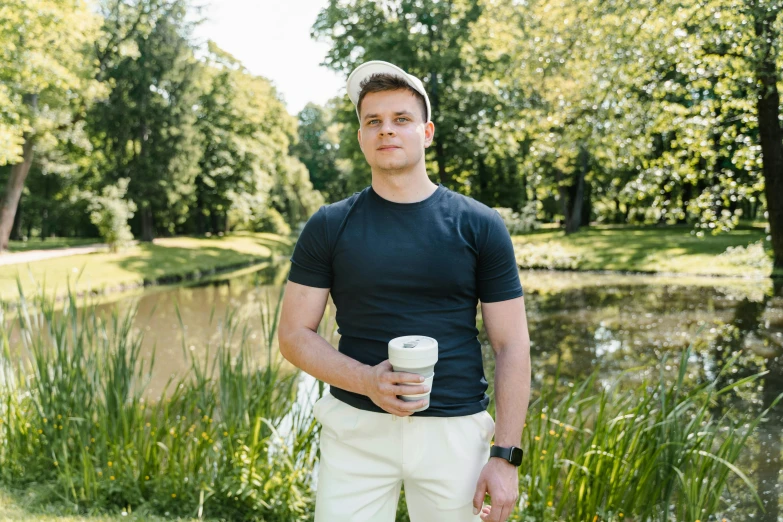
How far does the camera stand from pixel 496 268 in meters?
1.93

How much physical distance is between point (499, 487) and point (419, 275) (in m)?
0.66

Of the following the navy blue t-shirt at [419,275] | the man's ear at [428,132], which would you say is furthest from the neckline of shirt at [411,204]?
the man's ear at [428,132]

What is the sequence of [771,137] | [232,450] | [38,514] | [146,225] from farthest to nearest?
1. [146,225]
2. [771,137]
3. [232,450]
4. [38,514]

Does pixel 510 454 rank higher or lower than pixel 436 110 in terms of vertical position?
lower

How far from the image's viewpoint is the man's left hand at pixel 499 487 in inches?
73.0

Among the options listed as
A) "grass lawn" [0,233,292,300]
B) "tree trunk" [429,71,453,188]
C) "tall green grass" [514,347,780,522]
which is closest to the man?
"tall green grass" [514,347,780,522]

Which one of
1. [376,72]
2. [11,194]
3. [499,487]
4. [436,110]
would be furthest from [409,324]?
[11,194]

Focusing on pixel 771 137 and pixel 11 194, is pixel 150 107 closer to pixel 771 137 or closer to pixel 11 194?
pixel 11 194

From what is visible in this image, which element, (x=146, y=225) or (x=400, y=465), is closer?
(x=400, y=465)

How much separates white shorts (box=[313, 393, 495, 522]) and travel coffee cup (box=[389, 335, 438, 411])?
0.85 feet

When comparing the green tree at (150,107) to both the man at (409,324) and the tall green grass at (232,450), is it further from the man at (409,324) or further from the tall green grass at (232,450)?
the man at (409,324)

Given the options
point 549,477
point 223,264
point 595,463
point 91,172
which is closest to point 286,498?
point 549,477

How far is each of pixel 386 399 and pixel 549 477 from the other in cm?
232

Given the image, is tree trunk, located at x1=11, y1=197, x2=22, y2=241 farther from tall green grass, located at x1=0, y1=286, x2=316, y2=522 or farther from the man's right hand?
the man's right hand
